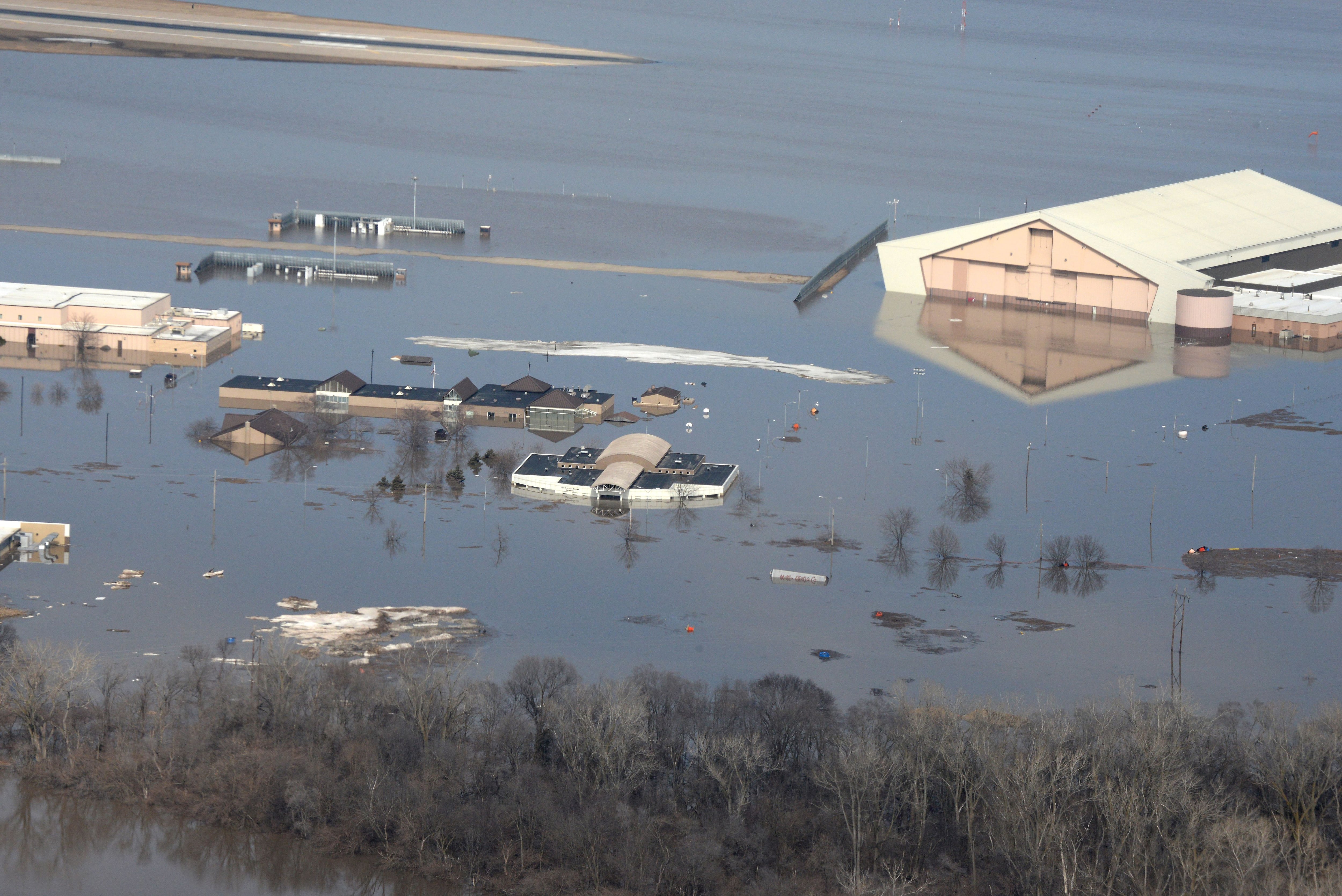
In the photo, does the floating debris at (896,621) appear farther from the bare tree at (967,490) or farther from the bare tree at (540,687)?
the bare tree at (540,687)

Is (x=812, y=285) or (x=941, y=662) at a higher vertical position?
(x=812, y=285)

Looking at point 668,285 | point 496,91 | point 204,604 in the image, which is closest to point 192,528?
point 204,604

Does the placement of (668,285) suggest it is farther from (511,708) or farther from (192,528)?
(511,708)

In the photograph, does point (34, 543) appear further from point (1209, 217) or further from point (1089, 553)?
point (1209, 217)

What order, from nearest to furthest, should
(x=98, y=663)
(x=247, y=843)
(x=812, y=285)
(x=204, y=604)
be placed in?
(x=247, y=843)
(x=98, y=663)
(x=204, y=604)
(x=812, y=285)

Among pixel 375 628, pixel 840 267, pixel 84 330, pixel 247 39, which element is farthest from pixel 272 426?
pixel 247 39

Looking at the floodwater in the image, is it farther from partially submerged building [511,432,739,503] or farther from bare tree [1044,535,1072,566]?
partially submerged building [511,432,739,503]
